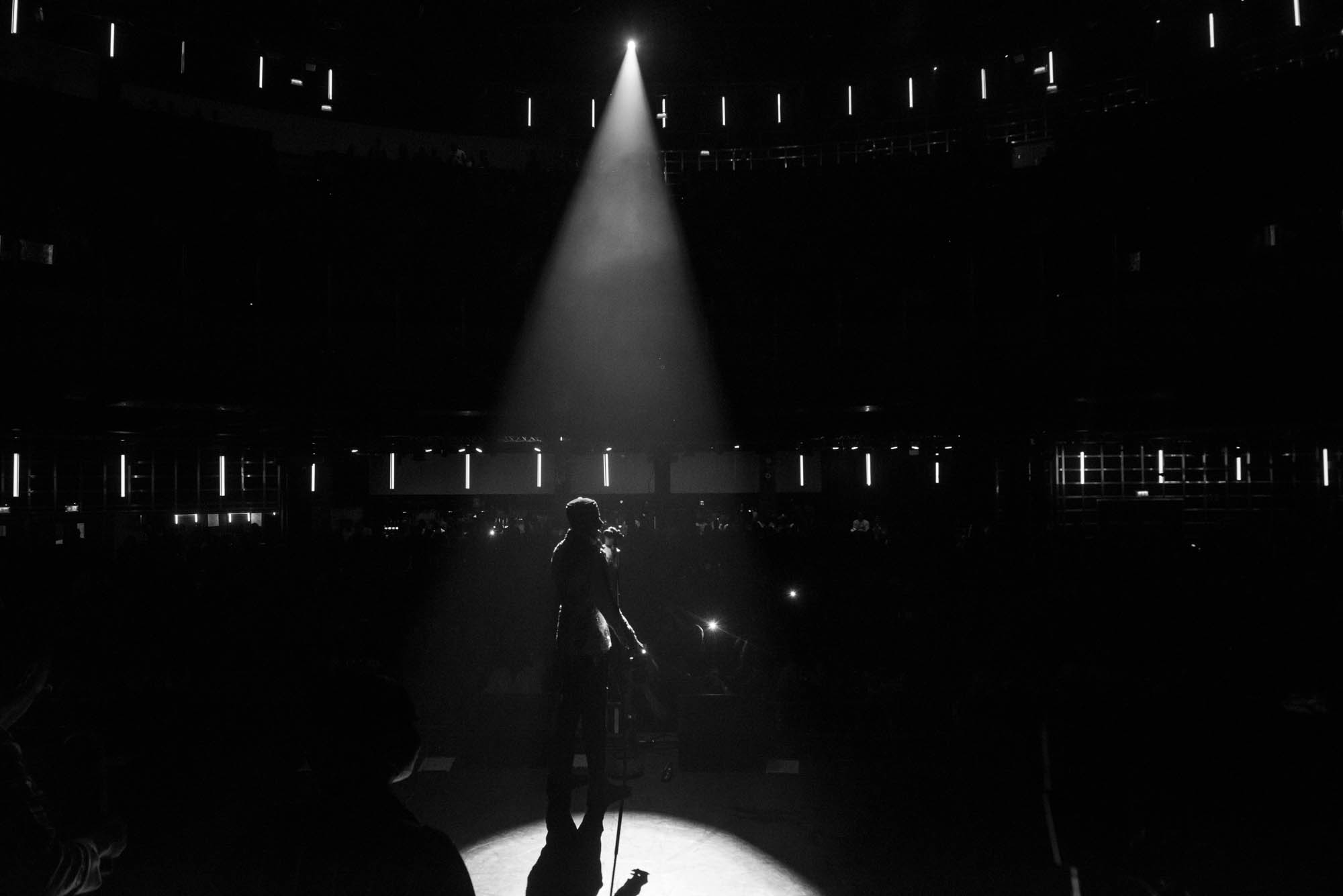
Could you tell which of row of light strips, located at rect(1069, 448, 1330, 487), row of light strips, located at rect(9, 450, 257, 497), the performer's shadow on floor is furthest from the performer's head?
row of light strips, located at rect(9, 450, 257, 497)

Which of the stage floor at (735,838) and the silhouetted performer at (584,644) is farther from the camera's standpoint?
the silhouetted performer at (584,644)

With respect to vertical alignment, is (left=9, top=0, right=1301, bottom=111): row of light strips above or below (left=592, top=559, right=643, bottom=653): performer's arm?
above

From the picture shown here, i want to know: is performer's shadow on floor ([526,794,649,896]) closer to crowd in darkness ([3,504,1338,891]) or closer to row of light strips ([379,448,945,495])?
crowd in darkness ([3,504,1338,891])

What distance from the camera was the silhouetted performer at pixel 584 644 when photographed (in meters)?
4.91

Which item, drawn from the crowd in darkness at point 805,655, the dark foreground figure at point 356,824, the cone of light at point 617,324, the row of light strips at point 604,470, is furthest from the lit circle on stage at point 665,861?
the row of light strips at point 604,470

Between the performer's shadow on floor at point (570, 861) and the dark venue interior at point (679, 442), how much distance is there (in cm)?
4

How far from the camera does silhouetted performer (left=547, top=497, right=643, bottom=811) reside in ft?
16.1

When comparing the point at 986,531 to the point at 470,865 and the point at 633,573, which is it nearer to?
the point at 633,573

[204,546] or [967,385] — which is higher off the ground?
[967,385]

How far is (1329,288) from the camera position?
47.0 ft

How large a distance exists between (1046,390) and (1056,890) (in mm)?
→ 14018

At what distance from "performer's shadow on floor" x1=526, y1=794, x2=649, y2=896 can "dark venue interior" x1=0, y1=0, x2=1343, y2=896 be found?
0.12ft

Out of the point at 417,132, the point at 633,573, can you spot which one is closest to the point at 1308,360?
the point at 633,573

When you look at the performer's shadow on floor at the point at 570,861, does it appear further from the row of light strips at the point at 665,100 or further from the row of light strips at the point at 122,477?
the row of light strips at the point at 665,100
